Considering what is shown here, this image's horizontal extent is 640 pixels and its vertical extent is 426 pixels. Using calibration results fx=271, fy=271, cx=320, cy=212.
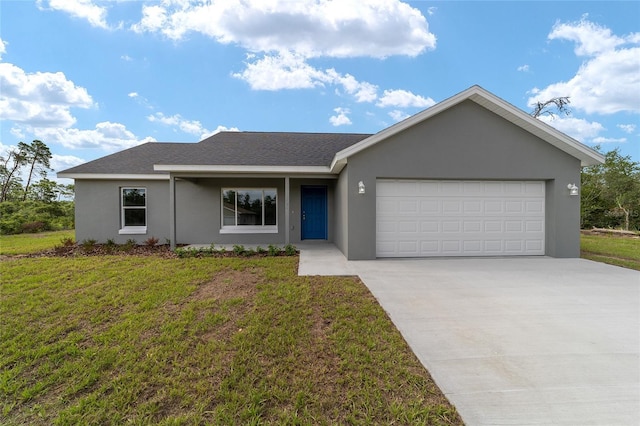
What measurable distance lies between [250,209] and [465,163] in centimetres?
779

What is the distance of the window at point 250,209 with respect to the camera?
10852 millimetres

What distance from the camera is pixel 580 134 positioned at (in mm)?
20094

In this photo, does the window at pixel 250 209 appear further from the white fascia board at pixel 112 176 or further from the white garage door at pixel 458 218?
the white garage door at pixel 458 218

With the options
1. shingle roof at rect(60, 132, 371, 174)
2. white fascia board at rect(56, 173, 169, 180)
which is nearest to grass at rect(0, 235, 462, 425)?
shingle roof at rect(60, 132, 371, 174)

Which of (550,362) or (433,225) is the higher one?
(433,225)

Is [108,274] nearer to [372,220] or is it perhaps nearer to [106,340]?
[106,340]

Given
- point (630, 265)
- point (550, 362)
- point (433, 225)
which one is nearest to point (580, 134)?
point (630, 265)

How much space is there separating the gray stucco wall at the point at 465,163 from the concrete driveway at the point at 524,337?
64.4 inches

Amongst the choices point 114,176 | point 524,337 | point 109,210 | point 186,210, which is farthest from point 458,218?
point 109,210

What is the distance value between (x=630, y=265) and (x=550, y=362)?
7147 mm

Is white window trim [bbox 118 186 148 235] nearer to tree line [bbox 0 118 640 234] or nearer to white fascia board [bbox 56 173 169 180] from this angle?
white fascia board [bbox 56 173 169 180]

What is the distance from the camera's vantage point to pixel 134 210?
10797mm

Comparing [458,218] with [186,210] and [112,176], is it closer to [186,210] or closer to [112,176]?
[186,210]

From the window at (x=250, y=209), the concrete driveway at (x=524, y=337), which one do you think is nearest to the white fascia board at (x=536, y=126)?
the concrete driveway at (x=524, y=337)
